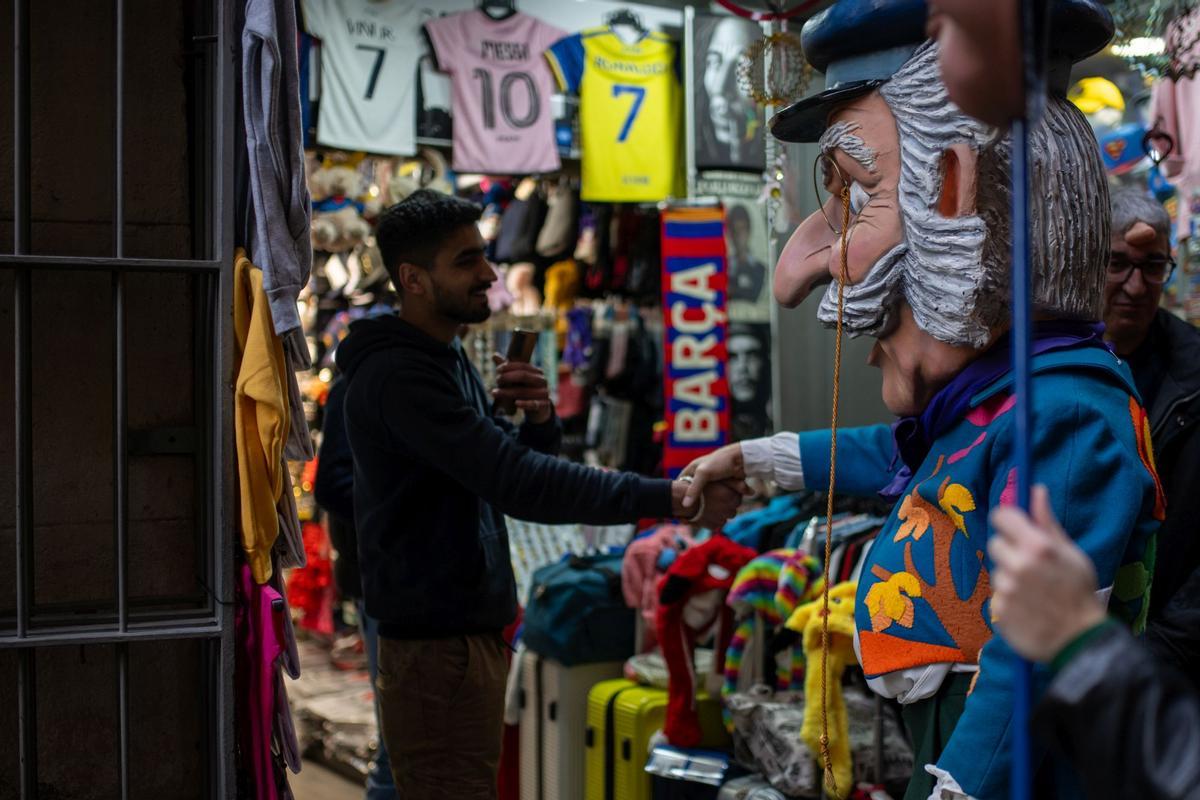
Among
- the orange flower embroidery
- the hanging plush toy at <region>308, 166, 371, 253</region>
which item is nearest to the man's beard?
the orange flower embroidery

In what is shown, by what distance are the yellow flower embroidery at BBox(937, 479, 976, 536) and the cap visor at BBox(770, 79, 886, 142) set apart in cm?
63

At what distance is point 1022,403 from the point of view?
3.26 ft

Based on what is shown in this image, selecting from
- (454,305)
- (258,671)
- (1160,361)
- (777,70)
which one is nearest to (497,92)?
(777,70)

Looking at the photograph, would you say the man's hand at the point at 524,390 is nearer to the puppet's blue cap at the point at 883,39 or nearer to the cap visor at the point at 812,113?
the cap visor at the point at 812,113

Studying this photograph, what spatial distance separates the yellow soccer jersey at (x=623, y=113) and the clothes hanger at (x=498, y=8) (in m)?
0.28

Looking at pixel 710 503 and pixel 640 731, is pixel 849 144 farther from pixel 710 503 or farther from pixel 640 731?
pixel 640 731

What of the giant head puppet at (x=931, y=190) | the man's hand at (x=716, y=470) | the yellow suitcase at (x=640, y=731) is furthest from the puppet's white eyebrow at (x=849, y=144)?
the yellow suitcase at (x=640, y=731)

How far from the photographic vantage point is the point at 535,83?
5922 mm

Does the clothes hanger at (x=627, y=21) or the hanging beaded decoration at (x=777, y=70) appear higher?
the clothes hanger at (x=627, y=21)

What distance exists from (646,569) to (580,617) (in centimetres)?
34

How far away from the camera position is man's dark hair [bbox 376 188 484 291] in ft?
10.2

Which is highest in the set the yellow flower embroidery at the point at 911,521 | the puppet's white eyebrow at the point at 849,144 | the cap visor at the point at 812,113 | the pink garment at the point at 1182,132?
the pink garment at the point at 1182,132

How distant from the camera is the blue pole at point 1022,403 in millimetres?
992

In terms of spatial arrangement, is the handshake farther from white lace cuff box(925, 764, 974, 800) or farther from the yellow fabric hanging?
white lace cuff box(925, 764, 974, 800)
